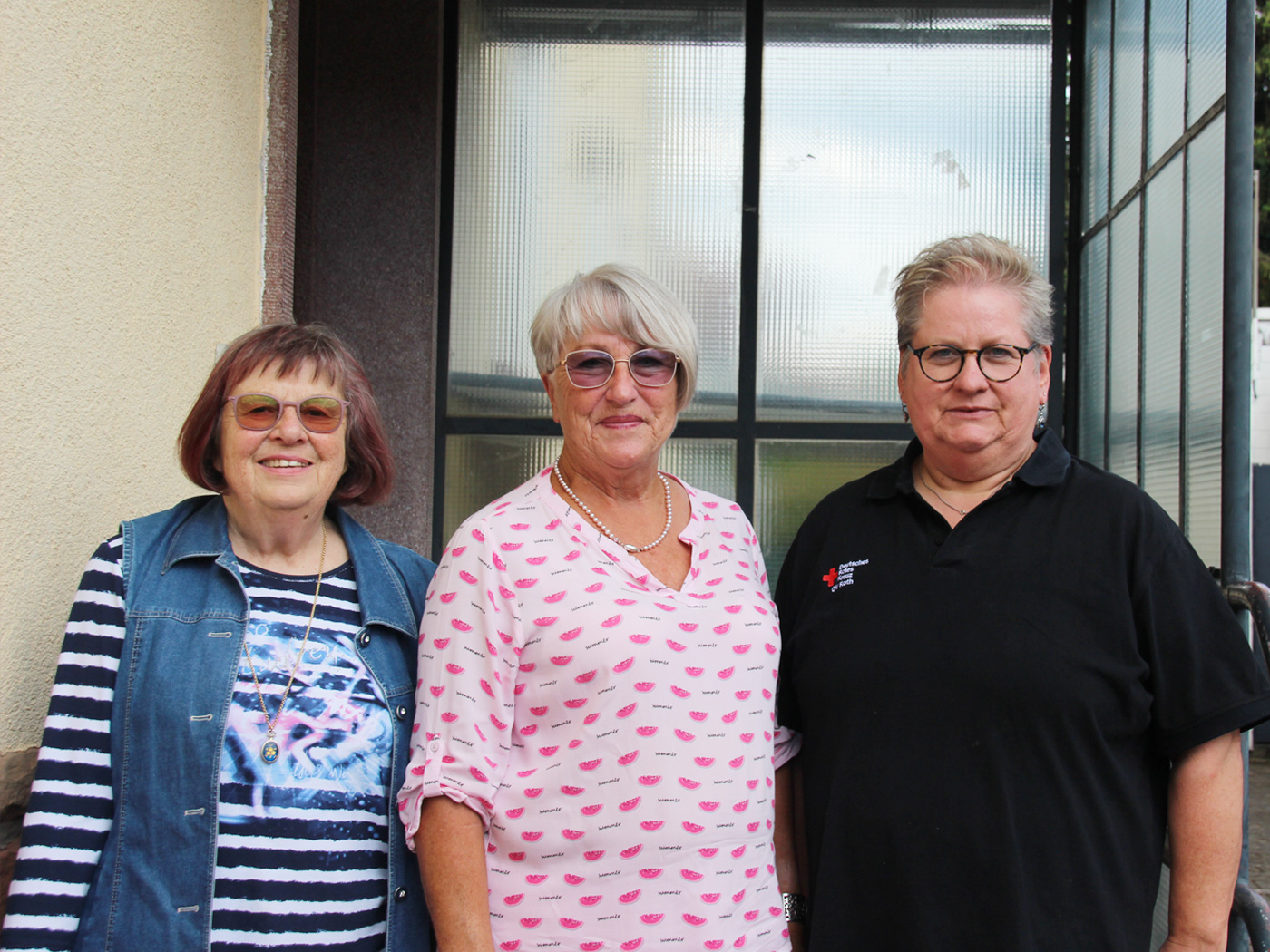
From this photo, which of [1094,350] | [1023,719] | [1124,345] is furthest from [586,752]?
[1094,350]

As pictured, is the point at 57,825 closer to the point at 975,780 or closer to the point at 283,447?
the point at 283,447

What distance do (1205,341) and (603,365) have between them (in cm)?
215

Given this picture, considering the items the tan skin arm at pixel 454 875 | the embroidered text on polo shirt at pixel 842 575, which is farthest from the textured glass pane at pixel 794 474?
the tan skin arm at pixel 454 875

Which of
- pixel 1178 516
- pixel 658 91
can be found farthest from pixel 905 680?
pixel 658 91

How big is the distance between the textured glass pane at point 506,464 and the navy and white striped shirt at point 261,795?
93.4 inches

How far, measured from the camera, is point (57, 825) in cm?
154

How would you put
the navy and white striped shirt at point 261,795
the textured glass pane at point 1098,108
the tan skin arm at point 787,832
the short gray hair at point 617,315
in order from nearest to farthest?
the navy and white striped shirt at point 261,795, the short gray hair at point 617,315, the tan skin arm at point 787,832, the textured glass pane at point 1098,108

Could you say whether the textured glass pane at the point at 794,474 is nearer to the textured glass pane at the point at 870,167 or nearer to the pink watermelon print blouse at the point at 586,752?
the textured glass pane at the point at 870,167

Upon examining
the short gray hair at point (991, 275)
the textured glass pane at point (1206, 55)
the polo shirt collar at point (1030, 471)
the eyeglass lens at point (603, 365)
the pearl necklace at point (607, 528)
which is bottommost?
the pearl necklace at point (607, 528)

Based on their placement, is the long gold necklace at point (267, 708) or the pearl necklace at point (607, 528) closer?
the long gold necklace at point (267, 708)

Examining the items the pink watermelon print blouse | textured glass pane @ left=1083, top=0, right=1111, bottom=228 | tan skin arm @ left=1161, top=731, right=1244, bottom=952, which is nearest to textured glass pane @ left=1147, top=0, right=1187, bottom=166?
textured glass pane @ left=1083, top=0, right=1111, bottom=228

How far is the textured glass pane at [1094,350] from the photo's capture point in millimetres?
3963

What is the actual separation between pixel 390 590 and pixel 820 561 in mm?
907

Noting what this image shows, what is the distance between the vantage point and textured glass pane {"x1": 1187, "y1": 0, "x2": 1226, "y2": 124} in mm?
2807
